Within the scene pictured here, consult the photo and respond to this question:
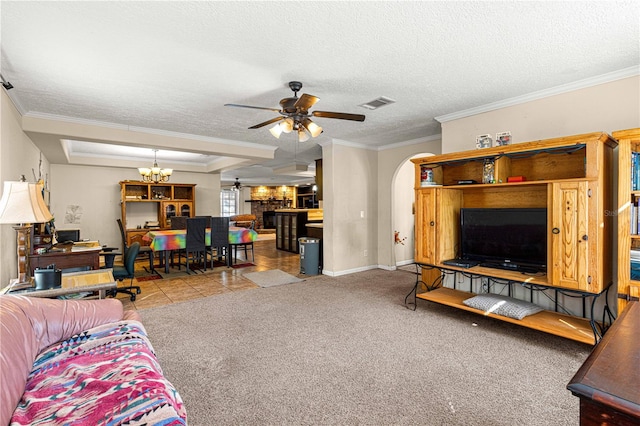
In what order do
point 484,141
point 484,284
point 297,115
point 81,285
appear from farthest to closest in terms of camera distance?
1. point 484,284
2. point 484,141
3. point 297,115
4. point 81,285

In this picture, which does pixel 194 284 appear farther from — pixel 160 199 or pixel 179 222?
pixel 160 199

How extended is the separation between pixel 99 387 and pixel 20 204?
5.84 ft

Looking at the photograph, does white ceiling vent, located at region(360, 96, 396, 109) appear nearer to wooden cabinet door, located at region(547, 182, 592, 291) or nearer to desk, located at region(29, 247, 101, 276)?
wooden cabinet door, located at region(547, 182, 592, 291)

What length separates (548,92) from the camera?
3262mm

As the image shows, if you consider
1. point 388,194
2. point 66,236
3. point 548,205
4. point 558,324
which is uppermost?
point 388,194

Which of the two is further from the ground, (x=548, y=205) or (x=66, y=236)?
(x=548, y=205)

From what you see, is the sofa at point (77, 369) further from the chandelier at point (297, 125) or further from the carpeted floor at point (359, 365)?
the chandelier at point (297, 125)

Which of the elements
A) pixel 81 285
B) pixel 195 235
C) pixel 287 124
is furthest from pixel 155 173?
pixel 287 124

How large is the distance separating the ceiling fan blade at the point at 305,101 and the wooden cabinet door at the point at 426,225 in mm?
1855

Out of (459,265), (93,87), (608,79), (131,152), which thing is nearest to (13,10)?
(93,87)

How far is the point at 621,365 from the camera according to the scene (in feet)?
3.19

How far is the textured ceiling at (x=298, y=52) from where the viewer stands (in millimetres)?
1951

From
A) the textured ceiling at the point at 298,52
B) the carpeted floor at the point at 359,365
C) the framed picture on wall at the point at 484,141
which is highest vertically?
the textured ceiling at the point at 298,52

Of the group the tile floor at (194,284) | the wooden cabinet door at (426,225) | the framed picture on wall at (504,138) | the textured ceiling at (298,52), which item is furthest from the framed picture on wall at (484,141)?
the tile floor at (194,284)
